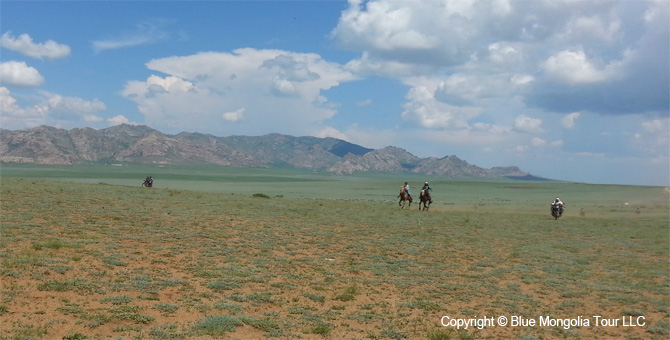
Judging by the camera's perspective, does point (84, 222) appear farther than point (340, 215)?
No

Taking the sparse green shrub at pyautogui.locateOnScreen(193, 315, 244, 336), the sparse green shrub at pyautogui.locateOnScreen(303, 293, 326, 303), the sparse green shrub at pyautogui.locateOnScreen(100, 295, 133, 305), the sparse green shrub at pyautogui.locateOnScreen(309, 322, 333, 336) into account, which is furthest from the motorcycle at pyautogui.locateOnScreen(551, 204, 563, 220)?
the sparse green shrub at pyautogui.locateOnScreen(100, 295, 133, 305)

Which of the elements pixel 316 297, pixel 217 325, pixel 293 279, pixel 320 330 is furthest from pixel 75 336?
pixel 293 279

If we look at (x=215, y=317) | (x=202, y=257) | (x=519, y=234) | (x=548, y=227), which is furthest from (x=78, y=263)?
(x=548, y=227)

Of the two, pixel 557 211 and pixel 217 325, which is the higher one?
pixel 557 211

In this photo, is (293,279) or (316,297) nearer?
(316,297)

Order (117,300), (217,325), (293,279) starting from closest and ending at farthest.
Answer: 1. (217,325)
2. (117,300)
3. (293,279)

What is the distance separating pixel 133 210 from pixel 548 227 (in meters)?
33.8

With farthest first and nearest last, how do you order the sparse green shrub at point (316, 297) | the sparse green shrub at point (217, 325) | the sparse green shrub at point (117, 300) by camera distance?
the sparse green shrub at point (316, 297) → the sparse green shrub at point (117, 300) → the sparse green shrub at point (217, 325)

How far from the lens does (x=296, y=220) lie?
34594mm

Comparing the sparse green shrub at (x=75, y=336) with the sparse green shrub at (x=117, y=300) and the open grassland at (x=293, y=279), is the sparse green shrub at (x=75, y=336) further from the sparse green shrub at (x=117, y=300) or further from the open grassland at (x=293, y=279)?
the sparse green shrub at (x=117, y=300)

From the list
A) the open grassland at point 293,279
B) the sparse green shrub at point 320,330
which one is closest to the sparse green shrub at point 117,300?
the open grassland at point 293,279

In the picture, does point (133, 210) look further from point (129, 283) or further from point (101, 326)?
point (101, 326)

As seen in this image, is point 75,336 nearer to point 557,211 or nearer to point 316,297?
point 316,297

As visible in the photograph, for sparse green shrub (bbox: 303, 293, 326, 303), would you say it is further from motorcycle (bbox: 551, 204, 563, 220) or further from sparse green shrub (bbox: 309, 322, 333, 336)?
motorcycle (bbox: 551, 204, 563, 220)
